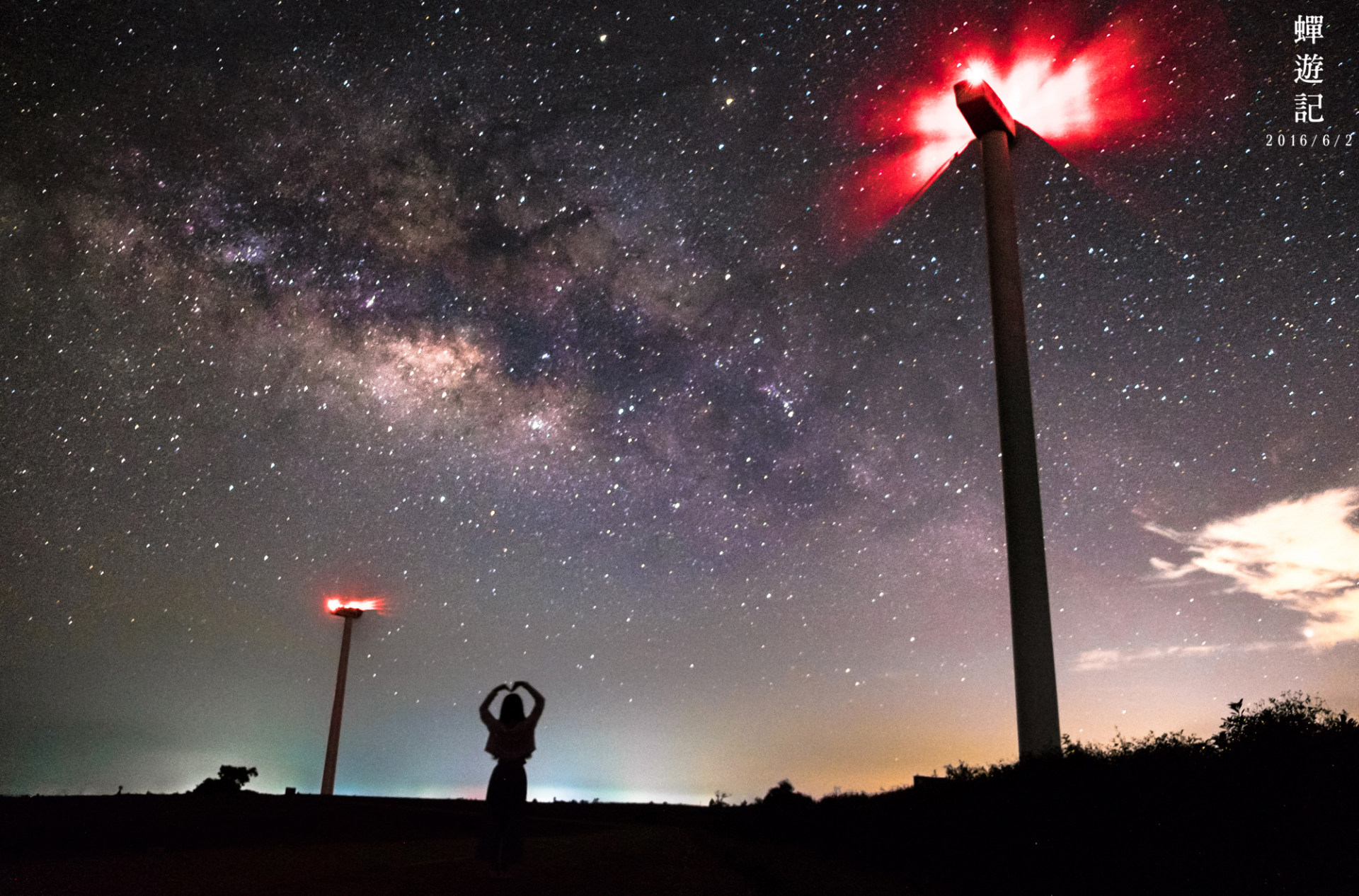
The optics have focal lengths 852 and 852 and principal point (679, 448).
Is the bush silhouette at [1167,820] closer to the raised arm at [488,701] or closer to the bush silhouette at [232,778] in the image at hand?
the raised arm at [488,701]

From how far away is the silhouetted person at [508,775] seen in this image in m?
8.09

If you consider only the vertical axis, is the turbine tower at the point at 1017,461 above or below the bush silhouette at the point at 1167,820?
above

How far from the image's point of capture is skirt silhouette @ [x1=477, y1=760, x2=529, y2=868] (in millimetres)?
8281

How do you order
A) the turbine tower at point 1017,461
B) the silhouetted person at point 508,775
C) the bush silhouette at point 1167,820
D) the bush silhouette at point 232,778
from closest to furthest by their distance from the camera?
1. the bush silhouette at point 1167,820
2. the silhouetted person at point 508,775
3. the turbine tower at point 1017,461
4. the bush silhouette at point 232,778

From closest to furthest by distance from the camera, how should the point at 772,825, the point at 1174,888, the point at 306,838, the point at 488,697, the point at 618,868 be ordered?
the point at 1174,888, the point at 488,697, the point at 618,868, the point at 306,838, the point at 772,825

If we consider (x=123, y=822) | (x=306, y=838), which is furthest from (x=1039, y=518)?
(x=123, y=822)

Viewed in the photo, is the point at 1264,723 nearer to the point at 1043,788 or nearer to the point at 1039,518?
the point at 1043,788

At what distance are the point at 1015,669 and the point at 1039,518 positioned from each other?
13.9ft

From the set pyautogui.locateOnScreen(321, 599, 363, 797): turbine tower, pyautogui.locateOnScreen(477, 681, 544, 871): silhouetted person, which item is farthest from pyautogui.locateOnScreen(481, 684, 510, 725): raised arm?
pyautogui.locateOnScreen(321, 599, 363, 797): turbine tower

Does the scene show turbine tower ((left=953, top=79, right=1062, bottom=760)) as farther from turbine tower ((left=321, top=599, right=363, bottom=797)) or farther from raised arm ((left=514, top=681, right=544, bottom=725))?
turbine tower ((left=321, top=599, right=363, bottom=797))

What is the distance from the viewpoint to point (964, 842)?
37.6 ft

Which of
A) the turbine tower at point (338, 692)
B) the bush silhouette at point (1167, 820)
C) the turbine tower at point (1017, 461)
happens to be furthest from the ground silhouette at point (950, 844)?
the turbine tower at point (338, 692)

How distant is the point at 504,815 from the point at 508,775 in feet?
1.35

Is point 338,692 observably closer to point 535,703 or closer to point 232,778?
point 232,778
